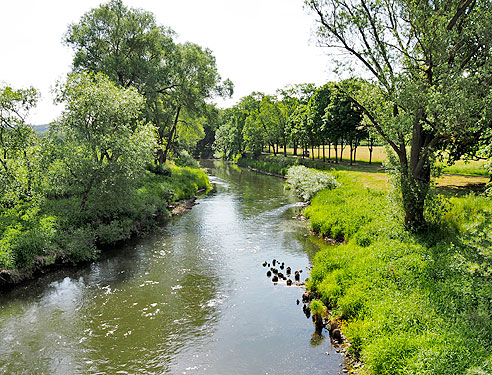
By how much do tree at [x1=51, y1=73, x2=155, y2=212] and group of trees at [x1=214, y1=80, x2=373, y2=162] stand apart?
13.7m

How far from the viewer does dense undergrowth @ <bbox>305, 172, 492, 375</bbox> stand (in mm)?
7510

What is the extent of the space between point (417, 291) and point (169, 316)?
8924 mm

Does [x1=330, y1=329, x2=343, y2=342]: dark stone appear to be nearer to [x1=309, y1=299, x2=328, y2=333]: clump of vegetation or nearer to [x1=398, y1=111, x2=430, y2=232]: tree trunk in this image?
[x1=309, y1=299, x2=328, y2=333]: clump of vegetation

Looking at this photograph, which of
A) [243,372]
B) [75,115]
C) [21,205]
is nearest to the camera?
[243,372]

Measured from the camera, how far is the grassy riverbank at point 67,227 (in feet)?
52.0

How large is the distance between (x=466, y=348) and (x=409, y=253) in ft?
19.4

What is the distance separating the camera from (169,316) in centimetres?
1262

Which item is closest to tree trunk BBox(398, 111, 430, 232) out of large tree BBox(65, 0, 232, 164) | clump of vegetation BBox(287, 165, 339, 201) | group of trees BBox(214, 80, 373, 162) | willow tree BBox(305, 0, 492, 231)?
willow tree BBox(305, 0, 492, 231)

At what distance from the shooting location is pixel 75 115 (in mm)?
20953

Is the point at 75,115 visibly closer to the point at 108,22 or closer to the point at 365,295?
the point at 108,22

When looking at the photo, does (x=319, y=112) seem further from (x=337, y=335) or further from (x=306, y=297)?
(x=337, y=335)

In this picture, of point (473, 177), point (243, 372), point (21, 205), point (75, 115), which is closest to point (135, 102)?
point (75, 115)

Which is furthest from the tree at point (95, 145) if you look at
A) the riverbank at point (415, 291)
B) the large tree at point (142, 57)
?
the riverbank at point (415, 291)

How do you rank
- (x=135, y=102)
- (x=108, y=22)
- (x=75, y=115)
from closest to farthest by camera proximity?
(x=75, y=115) < (x=135, y=102) < (x=108, y=22)
